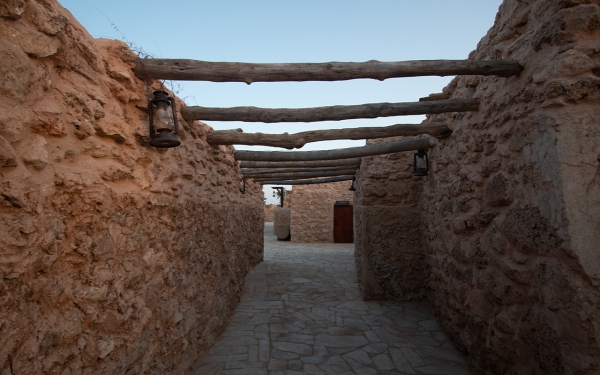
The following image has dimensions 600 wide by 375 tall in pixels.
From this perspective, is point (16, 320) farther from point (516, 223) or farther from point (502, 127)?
point (502, 127)

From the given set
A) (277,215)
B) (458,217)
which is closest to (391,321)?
(458,217)

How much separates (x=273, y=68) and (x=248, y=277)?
4457 mm

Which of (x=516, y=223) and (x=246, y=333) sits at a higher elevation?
(x=516, y=223)

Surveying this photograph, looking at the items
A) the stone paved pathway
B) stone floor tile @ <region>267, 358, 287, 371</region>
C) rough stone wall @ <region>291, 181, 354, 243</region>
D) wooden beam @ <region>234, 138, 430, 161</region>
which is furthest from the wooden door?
stone floor tile @ <region>267, 358, 287, 371</region>

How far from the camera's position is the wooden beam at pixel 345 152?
160 inches

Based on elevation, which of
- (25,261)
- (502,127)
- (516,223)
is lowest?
(25,261)

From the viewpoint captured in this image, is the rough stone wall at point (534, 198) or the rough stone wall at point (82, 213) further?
the rough stone wall at point (534, 198)

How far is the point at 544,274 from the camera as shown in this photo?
1.88 metres

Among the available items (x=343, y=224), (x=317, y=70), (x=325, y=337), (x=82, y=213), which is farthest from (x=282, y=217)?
(x=82, y=213)

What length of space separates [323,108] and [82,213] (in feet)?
6.79

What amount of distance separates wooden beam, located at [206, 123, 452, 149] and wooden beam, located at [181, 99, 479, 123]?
1.51 feet

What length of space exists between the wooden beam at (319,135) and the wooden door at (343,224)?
886 cm

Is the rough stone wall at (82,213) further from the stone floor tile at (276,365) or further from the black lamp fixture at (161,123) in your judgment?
the stone floor tile at (276,365)

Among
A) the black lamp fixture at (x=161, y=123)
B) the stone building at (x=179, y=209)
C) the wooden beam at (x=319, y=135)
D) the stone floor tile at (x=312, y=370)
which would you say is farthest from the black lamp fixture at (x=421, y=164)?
the black lamp fixture at (x=161, y=123)
